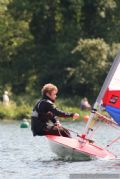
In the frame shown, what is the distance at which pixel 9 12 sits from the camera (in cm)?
5631

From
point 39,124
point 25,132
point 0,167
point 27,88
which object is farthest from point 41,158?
point 27,88

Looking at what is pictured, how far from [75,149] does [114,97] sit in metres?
1.45

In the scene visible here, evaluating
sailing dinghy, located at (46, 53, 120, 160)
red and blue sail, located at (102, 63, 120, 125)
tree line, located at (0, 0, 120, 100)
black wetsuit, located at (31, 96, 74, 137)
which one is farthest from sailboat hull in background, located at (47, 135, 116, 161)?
tree line, located at (0, 0, 120, 100)

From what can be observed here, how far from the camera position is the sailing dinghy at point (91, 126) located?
17703 millimetres

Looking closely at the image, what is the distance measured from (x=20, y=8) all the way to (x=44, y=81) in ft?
17.5

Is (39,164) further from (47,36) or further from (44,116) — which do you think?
(47,36)

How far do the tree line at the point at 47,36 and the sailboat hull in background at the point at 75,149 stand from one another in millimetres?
34912

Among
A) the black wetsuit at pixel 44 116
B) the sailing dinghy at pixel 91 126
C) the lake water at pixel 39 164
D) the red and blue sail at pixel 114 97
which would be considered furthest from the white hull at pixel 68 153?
the red and blue sail at pixel 114 97

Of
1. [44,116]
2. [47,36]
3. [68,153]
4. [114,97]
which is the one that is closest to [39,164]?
[68,153]

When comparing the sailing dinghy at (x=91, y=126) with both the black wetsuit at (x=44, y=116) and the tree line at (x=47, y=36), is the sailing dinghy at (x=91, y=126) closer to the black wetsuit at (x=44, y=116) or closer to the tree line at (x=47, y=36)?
the black wetsuit at (x=44, y=116)

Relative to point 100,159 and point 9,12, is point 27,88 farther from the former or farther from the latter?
point 100,159

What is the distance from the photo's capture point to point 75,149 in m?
17.6

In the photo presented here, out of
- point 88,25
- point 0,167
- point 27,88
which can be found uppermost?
point 0,167

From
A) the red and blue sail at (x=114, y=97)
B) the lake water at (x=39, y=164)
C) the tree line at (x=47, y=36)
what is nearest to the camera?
the lake water at (x=39, y=164)
